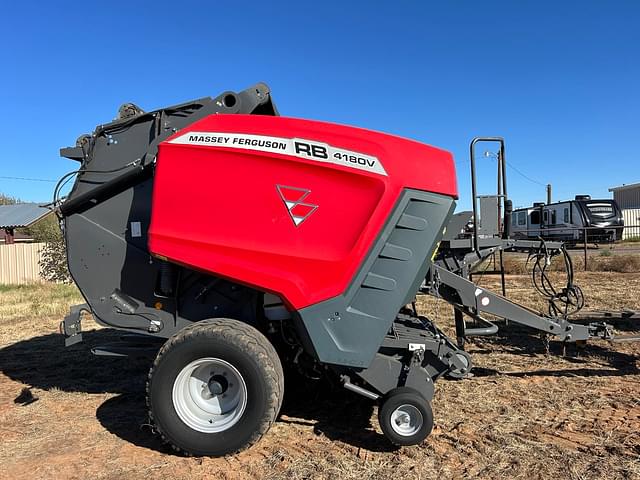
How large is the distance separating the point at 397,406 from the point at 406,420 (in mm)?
133

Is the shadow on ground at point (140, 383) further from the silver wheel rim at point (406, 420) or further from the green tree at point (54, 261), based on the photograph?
the green tree at point (54, 261)

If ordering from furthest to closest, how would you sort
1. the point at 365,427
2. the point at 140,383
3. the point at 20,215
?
the point at 20,215 → the point at 140,383 → the point at 365,427

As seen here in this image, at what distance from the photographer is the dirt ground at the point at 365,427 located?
330 cm

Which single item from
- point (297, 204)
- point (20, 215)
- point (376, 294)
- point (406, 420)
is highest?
point (20, 215)

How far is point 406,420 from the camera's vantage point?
3480mm

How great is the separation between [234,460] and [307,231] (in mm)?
1707

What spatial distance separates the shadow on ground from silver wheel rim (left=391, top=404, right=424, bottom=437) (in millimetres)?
228

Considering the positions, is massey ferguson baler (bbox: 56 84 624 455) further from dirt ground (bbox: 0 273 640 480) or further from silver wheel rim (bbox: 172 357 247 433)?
dirt ground (bbox: 0 273 640 480)

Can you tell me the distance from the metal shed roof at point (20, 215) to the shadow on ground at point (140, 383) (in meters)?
20.6

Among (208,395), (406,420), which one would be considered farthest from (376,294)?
(208,395)

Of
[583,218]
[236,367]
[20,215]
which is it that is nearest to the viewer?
[236,367]

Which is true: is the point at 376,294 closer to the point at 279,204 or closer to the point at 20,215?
the point at 279,204

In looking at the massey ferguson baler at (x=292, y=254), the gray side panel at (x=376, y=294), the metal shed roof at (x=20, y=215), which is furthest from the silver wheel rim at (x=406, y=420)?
the metal shed roof at (x=20, y=215)

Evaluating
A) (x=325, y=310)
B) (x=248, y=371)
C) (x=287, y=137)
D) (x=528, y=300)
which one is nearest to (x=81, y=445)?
(x=248, y=371)
